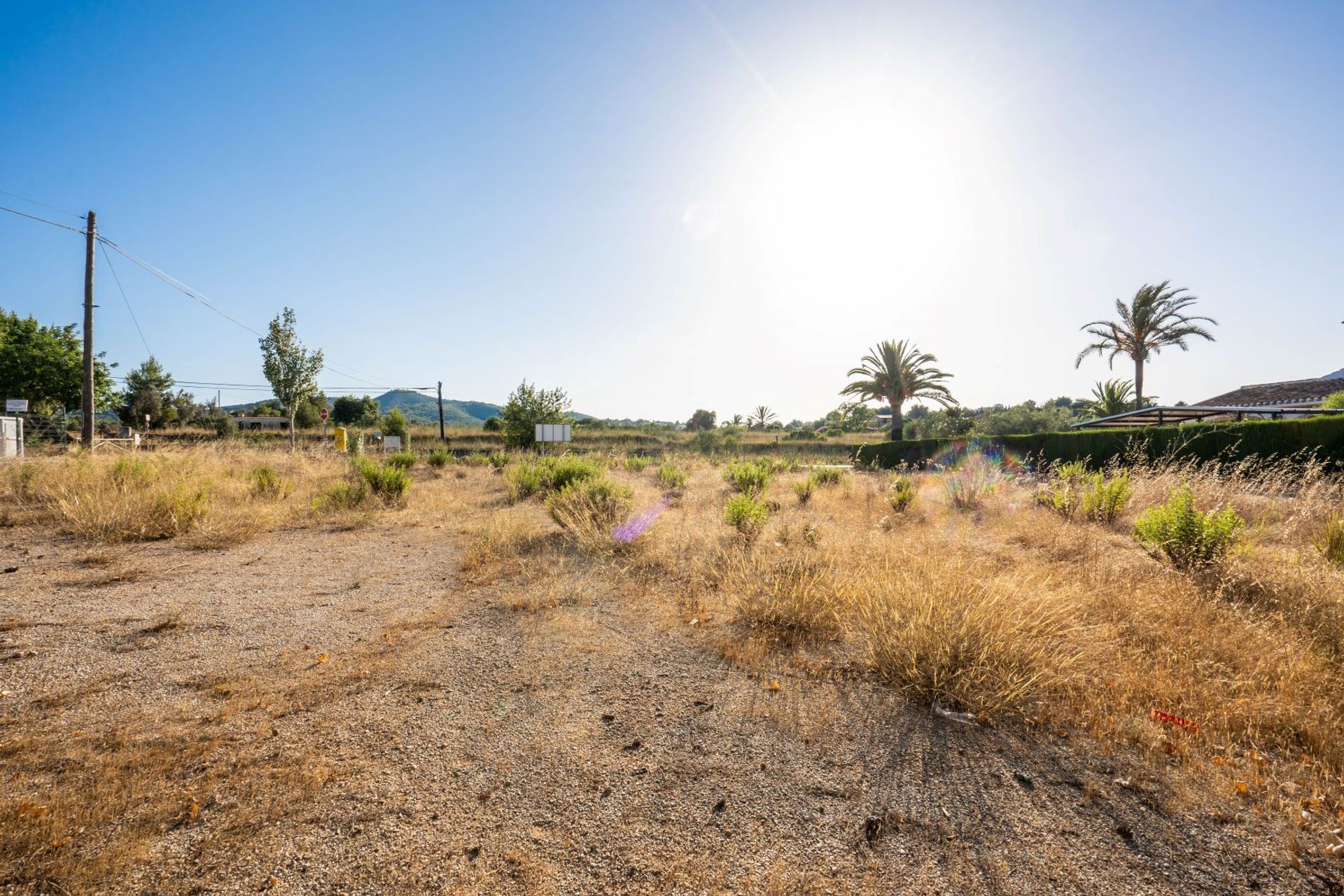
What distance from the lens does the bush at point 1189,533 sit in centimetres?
461

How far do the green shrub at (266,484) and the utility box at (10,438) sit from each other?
7.67m

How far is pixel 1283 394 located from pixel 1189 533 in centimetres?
2952

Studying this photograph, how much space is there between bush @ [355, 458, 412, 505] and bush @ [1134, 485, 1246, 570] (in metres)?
10.3

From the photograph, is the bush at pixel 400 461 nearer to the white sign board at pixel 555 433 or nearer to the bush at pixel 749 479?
the bush at pixel 749 479

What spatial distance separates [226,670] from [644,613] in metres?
2.66

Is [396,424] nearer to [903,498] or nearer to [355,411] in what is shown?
[355,411]

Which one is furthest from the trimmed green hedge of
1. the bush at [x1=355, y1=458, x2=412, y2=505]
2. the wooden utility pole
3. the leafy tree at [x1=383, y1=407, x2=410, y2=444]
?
the leafy tree at [x1=383, y1=407, x2=410, y2=444]

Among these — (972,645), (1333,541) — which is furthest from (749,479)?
(972,645)

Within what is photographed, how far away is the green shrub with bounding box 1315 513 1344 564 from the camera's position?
4801 millimetres

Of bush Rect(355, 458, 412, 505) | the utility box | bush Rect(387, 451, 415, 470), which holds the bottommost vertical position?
bush Rect(355, 458, 412, 505)

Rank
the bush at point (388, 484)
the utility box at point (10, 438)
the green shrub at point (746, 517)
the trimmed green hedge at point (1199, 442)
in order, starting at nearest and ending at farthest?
the green shrub at point (746, 517), the bush at point (388, 484), the trimmed green hedge at point (1199, 442), the utility box at point (10, 438)

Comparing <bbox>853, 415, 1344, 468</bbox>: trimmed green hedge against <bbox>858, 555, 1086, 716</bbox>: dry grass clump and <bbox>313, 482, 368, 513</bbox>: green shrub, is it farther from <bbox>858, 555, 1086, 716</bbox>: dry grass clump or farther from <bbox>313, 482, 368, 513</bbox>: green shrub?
<bbox>313, 482, 368, 513</bbox>: green shrub

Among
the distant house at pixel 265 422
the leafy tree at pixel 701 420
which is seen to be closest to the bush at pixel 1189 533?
the leafy tree at pixel 701 420

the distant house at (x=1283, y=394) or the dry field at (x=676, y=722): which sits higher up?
the distant house at (x=1283, y=394)
